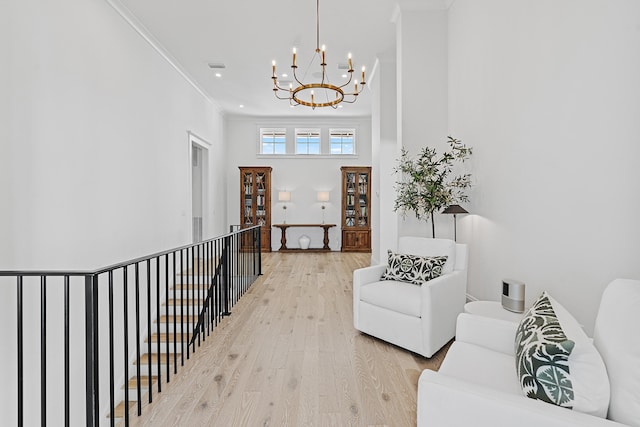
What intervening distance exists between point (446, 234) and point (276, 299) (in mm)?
Answer: 2282

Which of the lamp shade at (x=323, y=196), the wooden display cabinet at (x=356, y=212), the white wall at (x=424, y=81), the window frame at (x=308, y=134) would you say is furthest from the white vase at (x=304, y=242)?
the white wall at (x=424, y=81)

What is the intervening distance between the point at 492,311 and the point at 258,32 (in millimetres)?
4320

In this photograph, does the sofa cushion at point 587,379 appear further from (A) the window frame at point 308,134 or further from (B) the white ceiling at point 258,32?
(A) the window frame at point 308,134

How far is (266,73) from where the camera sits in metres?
6.10

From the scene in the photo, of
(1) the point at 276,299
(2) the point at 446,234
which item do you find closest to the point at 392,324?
(2) the point at 446,234

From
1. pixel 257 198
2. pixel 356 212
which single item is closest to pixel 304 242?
pixel 356 212

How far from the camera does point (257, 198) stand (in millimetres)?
8859

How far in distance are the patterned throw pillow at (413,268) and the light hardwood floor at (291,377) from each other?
60 cm

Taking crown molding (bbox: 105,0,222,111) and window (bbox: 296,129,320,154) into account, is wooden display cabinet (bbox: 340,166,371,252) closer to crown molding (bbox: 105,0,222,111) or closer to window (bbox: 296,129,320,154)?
window (bbox: 296,129,320,154)

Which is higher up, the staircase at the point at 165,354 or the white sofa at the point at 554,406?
the white sofa at the point at 554,406

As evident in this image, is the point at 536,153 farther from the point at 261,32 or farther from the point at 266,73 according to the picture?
the point at 266,73

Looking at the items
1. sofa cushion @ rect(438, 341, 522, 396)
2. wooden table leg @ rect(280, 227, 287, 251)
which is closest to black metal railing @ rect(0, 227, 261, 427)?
sofa cushion @ rect(438, 341, 522, 396)

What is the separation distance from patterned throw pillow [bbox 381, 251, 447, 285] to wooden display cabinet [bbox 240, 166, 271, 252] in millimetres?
5763

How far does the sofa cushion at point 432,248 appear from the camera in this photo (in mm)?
3199
